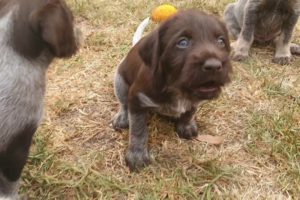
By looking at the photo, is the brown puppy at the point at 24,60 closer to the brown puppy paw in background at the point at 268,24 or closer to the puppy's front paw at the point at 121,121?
the puppy's front paw at the point at 121,121

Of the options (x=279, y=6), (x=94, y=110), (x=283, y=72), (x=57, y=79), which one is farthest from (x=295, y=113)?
(x=57, y=79)

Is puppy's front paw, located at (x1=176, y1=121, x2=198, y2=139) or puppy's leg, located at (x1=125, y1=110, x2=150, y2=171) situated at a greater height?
puppy's leg, located at (x1=125, y1=110, x2=150, y2=171)

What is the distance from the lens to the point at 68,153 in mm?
4461

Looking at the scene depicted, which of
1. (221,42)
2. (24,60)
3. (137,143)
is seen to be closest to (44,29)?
(24,60)

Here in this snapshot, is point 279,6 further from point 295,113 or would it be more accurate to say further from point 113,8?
point 113,8

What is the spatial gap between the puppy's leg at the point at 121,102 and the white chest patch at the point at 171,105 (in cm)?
45

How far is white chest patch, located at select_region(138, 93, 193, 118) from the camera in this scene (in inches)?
161

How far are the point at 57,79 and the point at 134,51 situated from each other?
56.5 inches

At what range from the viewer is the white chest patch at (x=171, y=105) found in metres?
4.09

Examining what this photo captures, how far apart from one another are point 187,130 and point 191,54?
1.28m

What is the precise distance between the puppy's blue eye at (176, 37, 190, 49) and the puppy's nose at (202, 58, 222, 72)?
0.81 ft

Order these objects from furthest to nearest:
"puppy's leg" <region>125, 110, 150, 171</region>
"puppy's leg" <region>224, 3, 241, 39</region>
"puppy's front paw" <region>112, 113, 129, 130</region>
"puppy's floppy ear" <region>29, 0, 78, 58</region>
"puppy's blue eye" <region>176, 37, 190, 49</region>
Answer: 1. "puppy's leg" <region>224, 3, 241, 39</region>
2. "puppy's front paw" <region>112, 113, 129, 130</region>
3. "puppy's leg" <region>125, 110, 150, 171</region>
4. "puppy's blue eye" <region>176, 37, 190, 49</region>
5. "puppy's floppy ear" <region>29, 0, 78, 58</region>

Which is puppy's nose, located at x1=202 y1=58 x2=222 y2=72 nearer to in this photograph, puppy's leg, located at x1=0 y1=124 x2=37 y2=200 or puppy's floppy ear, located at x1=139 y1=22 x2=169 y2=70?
puppy's floppy ear, located at x1=139 y1=22 x2=169 y2=70

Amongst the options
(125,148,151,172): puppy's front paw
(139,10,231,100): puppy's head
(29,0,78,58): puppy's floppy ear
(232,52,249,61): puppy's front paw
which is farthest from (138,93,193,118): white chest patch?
(232,52,249,61): puppy's front paw
